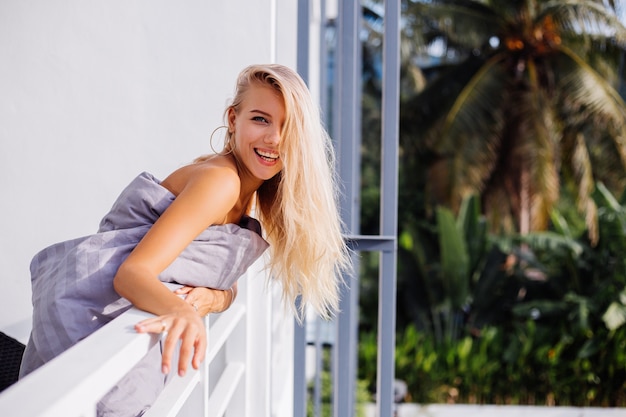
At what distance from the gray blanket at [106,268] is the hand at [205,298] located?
0.7 inches

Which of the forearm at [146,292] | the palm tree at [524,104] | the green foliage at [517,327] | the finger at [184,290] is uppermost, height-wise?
the palm tree at [524,104]

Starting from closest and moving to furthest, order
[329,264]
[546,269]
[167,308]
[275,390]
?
[167,308], [329,264], [275,390], [546,269]

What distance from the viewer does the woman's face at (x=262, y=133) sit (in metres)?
1.63

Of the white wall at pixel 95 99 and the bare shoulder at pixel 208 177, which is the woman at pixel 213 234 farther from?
the white wall at pixel 95 99

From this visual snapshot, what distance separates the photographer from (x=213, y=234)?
1553 mm

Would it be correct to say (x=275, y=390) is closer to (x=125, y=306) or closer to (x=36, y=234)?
(x=36, y=234)

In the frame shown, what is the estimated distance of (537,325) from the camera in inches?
461

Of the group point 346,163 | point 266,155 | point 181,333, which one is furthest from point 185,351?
point 346,163

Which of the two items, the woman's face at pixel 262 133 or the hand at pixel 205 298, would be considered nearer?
the hand at pixel 205 298

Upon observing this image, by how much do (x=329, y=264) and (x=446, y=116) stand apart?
1118cm

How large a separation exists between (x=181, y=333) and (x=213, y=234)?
421mm

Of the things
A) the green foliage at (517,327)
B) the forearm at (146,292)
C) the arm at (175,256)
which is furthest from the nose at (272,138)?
the green foliage at (517,327)

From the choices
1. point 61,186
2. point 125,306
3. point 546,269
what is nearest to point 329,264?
point 125,306

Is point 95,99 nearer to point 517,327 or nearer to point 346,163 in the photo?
point 346,163
